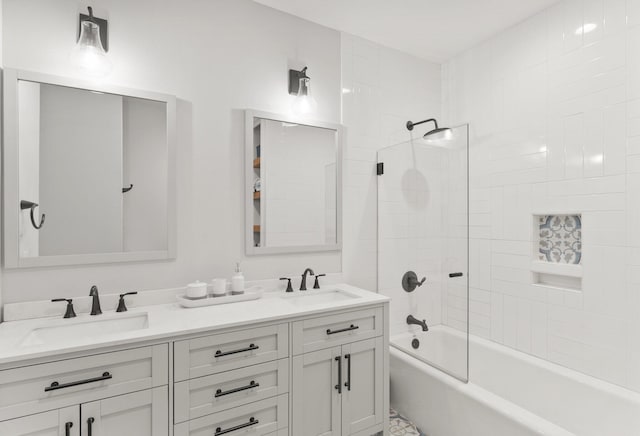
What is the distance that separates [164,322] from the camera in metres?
1.47

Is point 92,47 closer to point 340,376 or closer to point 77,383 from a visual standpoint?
point 77,383

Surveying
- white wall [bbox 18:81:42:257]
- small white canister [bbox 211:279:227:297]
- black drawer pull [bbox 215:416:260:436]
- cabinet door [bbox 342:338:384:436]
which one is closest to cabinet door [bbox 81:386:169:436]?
black drawer pull [bbox 215:416:260:436]

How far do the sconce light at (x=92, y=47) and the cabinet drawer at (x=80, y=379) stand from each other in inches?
51.2

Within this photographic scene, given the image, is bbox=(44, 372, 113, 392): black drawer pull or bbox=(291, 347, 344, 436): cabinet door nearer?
bbox=(44, 372, 113, 392): black drawer pull

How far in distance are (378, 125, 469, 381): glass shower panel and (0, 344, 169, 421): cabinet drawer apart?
161cm

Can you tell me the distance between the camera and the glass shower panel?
80.3 inches

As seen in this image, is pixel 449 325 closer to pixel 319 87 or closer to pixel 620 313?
pixel 620 313

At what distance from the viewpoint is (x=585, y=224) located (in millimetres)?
1966

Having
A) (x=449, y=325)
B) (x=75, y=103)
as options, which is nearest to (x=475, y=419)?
(x=449, y=325)

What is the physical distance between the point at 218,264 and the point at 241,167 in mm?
576

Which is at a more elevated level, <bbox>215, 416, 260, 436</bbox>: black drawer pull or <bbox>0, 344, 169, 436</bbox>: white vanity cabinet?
<bbox>0, 344, 169, 436</bbox>: white vanity cabinet

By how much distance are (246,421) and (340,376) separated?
0.51 m

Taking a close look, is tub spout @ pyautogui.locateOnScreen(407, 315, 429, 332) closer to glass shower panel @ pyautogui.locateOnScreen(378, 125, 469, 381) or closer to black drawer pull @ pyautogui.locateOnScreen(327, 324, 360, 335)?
glass shower panel @ pyautogui.locateOnScreen(378, 125, 469, 381)

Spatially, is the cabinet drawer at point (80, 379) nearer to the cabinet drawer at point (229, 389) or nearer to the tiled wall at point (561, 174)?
the cabinet drawer at point (229, 389)
